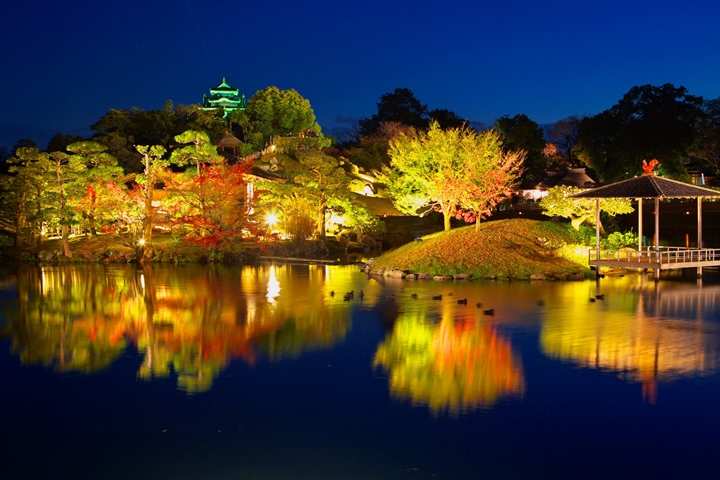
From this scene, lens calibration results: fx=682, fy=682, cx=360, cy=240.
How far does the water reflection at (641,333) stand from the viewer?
11172mm

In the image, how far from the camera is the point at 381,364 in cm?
1159

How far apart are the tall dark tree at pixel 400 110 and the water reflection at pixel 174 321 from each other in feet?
166

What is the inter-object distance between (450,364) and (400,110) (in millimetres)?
65419

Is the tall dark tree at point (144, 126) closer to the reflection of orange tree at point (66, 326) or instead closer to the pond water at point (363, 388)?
the reflection of orange tree at point (66, 326)

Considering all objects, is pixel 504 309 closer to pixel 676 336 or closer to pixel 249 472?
pixel 676 336

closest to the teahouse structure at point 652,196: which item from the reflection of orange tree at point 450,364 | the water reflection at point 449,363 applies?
the water reflection at point 449,363

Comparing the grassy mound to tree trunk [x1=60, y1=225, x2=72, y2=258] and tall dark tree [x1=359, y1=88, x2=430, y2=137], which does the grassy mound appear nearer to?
tree trunk [x1=60, y1=225, x2=72, y2=258]

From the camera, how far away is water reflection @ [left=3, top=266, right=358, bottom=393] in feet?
39.9

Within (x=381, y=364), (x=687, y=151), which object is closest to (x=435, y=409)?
(x=381, y=364)

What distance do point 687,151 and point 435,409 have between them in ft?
138

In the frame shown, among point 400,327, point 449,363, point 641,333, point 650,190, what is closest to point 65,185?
point 400,327

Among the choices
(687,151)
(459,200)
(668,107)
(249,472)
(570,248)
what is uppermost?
(668,107)

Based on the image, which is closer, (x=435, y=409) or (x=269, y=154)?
(x=435, y=409)

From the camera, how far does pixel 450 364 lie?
11.4 meters
